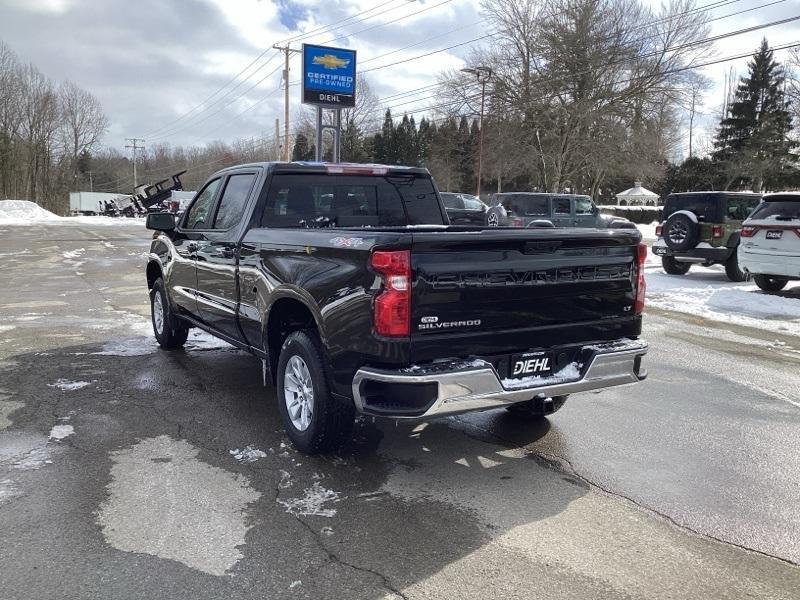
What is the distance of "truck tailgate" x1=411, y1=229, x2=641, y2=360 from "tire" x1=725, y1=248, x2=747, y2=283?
11150mm

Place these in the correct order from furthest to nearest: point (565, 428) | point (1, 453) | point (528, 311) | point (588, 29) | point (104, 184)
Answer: point (104, 184) → point (588, 29) → point (565, 428) → point (1, 453) → point (528, 311)

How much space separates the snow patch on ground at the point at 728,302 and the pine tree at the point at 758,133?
147ft

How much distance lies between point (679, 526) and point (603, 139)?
37.2 m

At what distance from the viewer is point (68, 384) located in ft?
18.9

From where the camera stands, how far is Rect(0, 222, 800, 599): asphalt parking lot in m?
2.86

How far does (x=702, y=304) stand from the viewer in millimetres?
11297

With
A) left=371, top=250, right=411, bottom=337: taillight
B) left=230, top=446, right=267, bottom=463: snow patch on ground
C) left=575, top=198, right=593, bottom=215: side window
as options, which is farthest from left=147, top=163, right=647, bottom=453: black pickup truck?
left=575, top=198, right=593, bottom=215: side window

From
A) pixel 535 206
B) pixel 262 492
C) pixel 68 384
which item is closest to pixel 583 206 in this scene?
pixel 535 206

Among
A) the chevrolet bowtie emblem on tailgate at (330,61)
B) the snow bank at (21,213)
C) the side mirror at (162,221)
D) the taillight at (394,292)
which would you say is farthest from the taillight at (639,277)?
the snow bank at (21,213)

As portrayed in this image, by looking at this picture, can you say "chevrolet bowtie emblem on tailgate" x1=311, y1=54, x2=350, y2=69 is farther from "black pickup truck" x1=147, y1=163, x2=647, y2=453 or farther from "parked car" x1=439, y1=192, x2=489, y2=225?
"black pickup truck" x1=147, y1=163, x2=647, y2=453

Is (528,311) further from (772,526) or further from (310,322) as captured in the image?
(772,526)

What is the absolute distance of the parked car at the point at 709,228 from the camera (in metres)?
14.0

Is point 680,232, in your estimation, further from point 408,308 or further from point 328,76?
point 328,76

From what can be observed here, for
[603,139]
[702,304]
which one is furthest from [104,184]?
[702,304]
